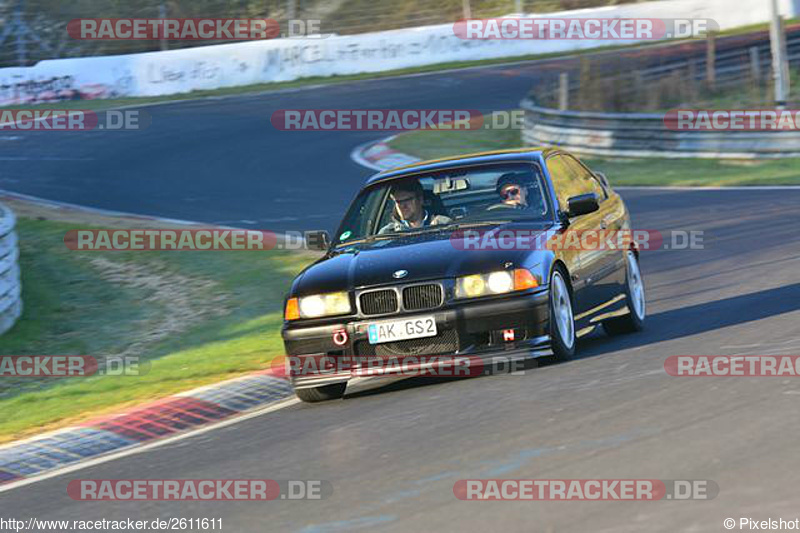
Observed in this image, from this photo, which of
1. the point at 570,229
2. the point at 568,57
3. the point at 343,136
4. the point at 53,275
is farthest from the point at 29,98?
the point at 570,229

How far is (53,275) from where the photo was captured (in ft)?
50.8

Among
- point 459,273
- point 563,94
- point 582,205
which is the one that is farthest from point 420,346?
point 563,94

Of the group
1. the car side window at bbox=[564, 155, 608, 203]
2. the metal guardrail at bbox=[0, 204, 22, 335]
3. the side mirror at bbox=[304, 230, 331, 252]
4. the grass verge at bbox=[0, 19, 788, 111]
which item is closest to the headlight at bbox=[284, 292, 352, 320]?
the side mirror at bbox=[304, 230, 331, 252]

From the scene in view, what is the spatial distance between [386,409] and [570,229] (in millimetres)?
2017

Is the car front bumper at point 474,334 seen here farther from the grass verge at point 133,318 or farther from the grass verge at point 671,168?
the grass verge at point 671,168

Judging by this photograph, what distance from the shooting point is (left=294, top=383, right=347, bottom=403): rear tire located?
8484mm

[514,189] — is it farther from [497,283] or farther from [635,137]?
[635,137]

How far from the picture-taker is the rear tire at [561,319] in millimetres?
Result: 8242

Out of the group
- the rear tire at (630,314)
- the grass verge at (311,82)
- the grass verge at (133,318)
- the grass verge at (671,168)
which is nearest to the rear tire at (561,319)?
the rear tire at (630,314)

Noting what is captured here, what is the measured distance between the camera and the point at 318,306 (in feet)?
27.2

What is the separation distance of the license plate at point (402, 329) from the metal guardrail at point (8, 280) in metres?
5.80

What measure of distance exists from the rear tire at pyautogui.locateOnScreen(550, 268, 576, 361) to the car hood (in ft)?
0.92

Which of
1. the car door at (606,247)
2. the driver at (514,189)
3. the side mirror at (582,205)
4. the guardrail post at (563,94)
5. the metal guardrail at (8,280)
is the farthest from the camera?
the guardrail post at (563,94)

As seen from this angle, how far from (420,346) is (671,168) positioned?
51.1 ft
